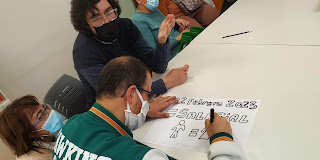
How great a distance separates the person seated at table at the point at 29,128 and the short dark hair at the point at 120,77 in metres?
0.69

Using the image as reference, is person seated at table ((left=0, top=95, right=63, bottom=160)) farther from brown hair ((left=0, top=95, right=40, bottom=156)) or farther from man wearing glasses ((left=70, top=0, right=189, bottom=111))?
man wearing glasses ((left=70, top=0, right=189, bottom=111))

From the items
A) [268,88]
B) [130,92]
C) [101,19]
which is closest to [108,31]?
[101,19]

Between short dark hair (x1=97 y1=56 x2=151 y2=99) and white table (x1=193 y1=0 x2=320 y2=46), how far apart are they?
83cm

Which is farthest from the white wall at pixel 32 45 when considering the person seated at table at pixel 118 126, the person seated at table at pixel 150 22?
the person seated at table at pixel 118 126

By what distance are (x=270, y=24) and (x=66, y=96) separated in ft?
4.89

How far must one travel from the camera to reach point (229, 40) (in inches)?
64.7

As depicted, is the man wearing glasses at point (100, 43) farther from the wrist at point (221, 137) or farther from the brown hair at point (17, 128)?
the wrist at point (221, 137)

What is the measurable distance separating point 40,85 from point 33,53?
33cm

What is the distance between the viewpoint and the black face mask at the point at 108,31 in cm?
154

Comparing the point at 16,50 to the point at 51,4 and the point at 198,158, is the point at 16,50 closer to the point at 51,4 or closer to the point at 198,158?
the point at 51,4

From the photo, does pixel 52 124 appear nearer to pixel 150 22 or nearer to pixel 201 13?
pixel 150 22

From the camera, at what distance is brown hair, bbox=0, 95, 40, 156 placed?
4.56 ft

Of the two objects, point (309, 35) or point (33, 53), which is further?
point (33, 53)

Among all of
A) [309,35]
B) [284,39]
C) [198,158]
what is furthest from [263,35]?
[198,158]
